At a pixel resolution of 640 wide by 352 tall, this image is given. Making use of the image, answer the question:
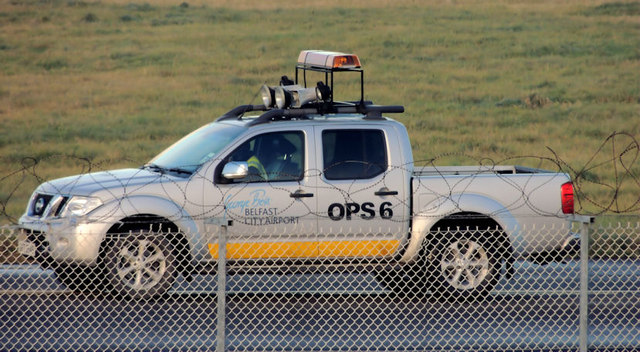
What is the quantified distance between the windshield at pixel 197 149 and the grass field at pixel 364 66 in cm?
829

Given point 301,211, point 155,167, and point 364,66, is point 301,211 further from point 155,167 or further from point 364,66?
point 364,66

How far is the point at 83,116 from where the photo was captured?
28.3m

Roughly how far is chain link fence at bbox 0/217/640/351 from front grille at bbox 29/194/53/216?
0.38 m

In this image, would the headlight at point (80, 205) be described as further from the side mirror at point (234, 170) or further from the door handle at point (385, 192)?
the door handle at point (385, 192)

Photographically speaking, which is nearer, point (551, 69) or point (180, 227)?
point (180, 227)

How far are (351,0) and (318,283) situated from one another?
35170mm

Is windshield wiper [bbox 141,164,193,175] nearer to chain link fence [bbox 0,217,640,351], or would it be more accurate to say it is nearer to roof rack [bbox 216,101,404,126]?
chain link fence [bbox 0,217,640,351]

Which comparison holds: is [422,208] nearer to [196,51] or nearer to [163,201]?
[163,201]

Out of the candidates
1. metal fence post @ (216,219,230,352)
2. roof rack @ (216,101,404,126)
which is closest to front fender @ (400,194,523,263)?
roof rack @ (216,101,404,126)

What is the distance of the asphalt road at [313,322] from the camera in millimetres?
7777

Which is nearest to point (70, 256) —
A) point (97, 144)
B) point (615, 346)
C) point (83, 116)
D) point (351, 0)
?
point (615, 346)

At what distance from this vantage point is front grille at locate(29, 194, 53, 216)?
9208 millimetres

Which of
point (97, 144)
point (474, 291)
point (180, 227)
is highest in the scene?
point (180, 227)

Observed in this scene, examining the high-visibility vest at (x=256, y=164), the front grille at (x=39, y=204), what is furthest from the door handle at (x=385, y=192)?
the front grille at (x=39, y=204)
